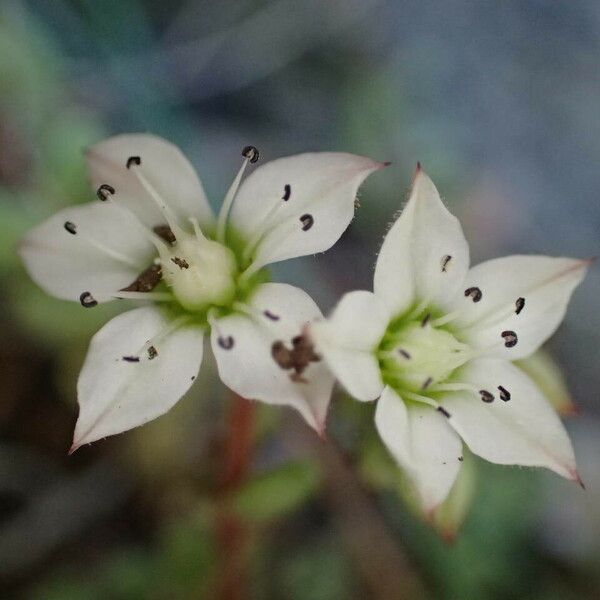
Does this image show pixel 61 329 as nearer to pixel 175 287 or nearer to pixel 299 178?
pixel 175 287

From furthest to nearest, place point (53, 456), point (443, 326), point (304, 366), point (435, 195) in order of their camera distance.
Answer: point (53, 456) < point (443, 326) < point (435, 195) < point (304, 366)

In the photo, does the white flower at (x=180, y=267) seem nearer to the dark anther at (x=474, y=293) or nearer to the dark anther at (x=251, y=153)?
the dark anther at (x=251, y=153)

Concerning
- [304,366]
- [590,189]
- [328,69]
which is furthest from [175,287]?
[590,189]

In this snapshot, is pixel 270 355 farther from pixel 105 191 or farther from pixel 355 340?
pixel 105 191

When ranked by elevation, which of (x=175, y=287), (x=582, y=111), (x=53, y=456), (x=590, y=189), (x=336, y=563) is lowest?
(x=336, y=563)

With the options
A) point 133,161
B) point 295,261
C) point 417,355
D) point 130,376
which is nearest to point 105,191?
point 133,161

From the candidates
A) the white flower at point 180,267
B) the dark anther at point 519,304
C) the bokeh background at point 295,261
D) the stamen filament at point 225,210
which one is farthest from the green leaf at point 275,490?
the dark anther at point 519,304

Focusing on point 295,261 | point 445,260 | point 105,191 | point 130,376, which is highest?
point 105,191
